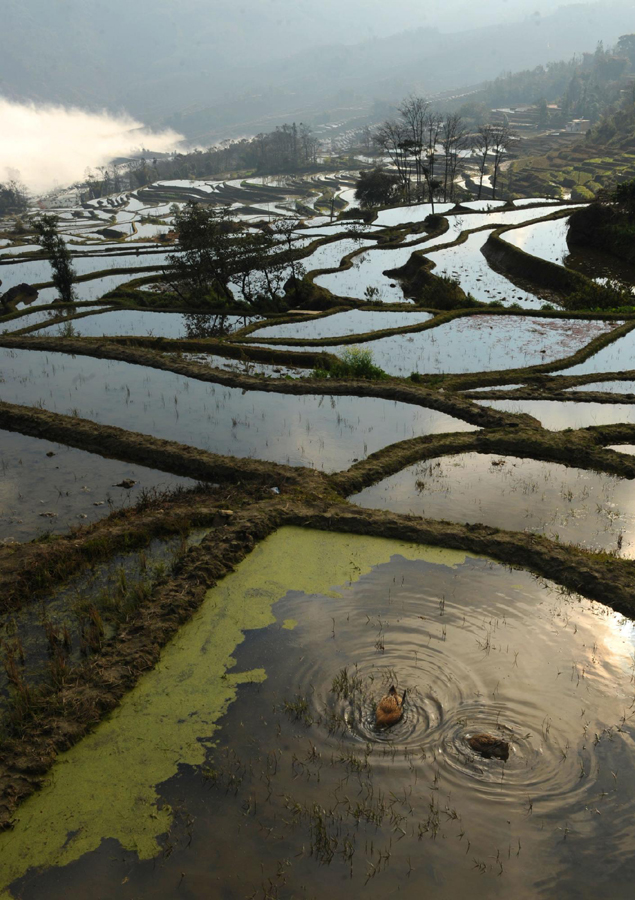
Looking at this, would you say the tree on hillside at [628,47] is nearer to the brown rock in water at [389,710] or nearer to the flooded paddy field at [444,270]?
the flooded paddy field at [444,270]

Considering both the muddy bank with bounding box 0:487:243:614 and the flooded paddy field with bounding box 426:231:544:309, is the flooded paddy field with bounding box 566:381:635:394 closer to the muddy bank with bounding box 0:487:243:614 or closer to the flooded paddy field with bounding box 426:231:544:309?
the flooded paddy field with bounding box 426:231:544:309

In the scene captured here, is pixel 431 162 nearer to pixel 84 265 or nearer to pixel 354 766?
pixel 84 265

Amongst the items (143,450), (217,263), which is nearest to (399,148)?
(217,263)

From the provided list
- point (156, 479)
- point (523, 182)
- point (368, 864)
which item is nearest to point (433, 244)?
point (156, 479)

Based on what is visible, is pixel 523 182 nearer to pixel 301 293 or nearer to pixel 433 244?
pixel 433 244

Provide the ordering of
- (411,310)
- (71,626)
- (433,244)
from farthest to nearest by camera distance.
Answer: (433,244) < (411,310) < (71,626)
